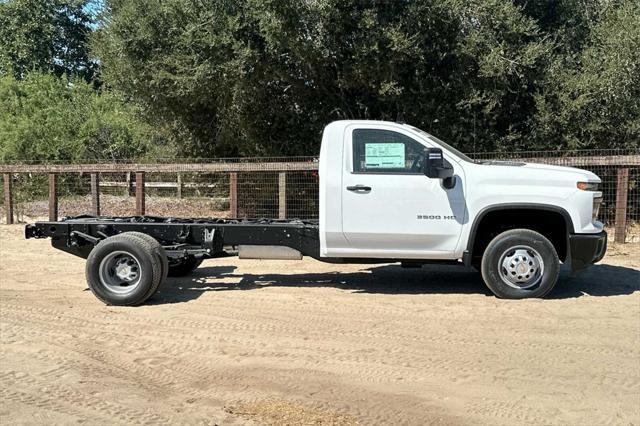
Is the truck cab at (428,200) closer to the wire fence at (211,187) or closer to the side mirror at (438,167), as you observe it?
the side mirror at (438,167)

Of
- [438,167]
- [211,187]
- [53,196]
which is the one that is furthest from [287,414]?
[53,196]

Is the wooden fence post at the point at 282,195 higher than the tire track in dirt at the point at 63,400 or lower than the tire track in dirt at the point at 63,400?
higher

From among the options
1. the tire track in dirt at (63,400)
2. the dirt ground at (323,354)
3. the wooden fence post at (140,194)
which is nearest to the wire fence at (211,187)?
the wooden fence post at (140,194)

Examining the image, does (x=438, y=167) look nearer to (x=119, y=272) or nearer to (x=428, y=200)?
(x=428, y=200)

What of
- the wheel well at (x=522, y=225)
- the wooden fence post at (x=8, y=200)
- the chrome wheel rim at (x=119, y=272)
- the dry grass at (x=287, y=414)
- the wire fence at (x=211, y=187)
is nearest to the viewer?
the dry grass at (x=287, y=414)

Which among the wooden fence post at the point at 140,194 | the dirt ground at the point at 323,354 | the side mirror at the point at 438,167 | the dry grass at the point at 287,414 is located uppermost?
the side mirror at the point at 438,167

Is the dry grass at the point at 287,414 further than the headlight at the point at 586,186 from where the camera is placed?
No

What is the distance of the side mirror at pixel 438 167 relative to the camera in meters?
7.29

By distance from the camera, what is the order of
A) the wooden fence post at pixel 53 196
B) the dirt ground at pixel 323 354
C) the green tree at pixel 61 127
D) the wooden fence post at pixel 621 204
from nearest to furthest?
→ the dirt ground at pixel 323 354 < the wooden fence post at pixel 621 204 < the wooden fence post at pixel 53 196 < the green tree at pixel 61 127

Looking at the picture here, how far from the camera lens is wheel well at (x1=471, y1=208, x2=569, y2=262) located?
773 cm

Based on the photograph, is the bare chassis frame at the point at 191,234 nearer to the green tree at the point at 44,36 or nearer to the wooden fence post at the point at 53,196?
the wooden fence post at the point at 53,196

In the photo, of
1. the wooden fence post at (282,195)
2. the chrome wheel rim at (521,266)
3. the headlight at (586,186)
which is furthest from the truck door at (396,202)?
the wooden fence post at (282,195)

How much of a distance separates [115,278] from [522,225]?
16.9 ft

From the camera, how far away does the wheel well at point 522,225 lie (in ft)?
25.4
